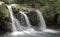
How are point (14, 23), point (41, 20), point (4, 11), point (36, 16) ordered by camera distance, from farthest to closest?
point (41, 20) → point (36, 16) → point (14, 23) → point (4, 11)

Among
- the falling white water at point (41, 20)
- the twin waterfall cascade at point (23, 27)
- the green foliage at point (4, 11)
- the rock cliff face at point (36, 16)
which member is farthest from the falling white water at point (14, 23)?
the falling white water at point (41, 20)

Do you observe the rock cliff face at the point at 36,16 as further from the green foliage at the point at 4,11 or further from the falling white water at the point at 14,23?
the falling white water at the point at 14,23

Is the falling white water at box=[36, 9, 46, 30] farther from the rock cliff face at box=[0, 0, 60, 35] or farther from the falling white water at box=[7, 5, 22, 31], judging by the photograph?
the falling white water at box=[7, 5, 22, 31]

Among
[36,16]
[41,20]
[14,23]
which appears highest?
[36,16]

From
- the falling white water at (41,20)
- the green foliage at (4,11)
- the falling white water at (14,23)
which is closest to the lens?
the green foliage at (4,11)

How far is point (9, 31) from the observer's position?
48.8 feet

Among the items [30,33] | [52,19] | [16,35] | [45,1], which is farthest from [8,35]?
[45,1]

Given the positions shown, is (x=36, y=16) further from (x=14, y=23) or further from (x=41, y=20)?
(x=14, y=23)

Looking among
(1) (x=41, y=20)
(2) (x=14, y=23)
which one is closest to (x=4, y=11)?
(2) (x=14, y=23)

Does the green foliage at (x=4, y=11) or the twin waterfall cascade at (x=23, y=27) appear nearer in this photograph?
the green foliage at (x=4, y=11)

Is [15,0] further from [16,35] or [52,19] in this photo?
[16,35]

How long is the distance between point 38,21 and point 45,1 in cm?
216

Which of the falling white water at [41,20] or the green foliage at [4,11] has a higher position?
the green foliage at [4,11]

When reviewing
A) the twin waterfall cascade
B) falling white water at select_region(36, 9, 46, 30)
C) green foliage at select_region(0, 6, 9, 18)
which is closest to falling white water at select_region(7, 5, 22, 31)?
the twin waterfall cascade
